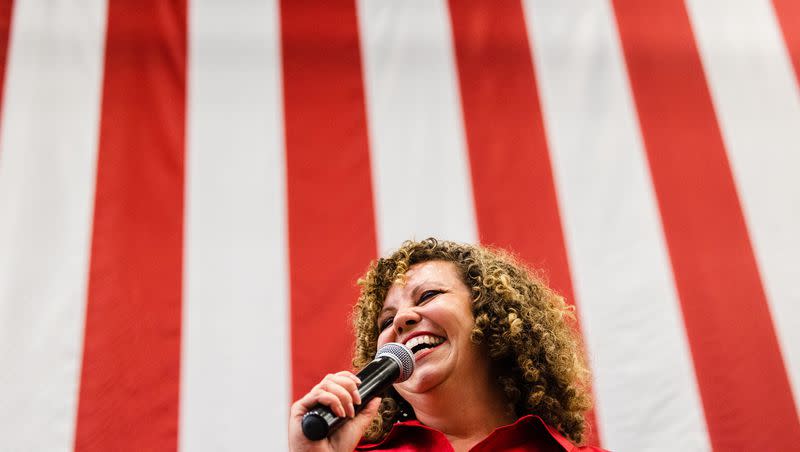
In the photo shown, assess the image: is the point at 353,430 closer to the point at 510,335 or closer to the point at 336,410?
the point at 336,410

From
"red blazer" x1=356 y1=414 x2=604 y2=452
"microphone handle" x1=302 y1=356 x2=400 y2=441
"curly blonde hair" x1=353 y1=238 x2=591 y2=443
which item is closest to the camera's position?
"microphone handle" x1=302 y1=356 x2=400 y2=441

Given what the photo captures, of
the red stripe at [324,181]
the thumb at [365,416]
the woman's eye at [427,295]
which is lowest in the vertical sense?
the thumb at [365,416]

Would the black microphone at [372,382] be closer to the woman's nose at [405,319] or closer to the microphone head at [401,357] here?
the microphone head at [401,357]

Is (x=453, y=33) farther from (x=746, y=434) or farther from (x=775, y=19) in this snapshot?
(x=746, y=434)

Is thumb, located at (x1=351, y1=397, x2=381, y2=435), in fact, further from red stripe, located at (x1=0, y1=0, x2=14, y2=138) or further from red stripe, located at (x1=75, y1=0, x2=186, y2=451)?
red stripe, located at (x1=0, y1=0, x2=14, y2=138)

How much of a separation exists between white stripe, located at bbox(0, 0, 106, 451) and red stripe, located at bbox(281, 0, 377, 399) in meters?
0.49

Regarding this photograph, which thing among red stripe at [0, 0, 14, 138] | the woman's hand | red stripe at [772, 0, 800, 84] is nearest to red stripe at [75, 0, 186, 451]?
red stripe at [0, 0, 14, 138]

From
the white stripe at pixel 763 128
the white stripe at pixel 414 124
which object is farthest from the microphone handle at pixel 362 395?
the white stripe at pixel 763 128

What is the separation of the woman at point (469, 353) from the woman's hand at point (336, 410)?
0.92 feet

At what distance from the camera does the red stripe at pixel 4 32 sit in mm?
2221

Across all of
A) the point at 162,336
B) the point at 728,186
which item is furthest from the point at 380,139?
the point at 728,186

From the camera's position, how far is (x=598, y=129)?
2.37m

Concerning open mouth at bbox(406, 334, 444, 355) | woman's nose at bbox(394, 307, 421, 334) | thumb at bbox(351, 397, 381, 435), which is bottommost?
thumb at bbox(351, 397, 381, 435)

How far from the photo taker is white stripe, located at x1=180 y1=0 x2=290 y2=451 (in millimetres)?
1895
